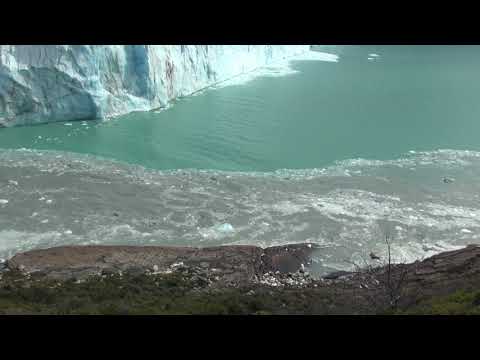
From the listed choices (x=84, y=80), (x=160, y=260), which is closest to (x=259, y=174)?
(x=160, y=260)

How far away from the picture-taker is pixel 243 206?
12.1 metres

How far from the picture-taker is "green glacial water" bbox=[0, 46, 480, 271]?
35.6 ft

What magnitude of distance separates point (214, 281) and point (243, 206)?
3598mm

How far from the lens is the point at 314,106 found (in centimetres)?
2094

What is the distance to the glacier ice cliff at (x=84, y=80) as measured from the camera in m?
17.2

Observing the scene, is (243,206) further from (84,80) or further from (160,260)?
(84,80)

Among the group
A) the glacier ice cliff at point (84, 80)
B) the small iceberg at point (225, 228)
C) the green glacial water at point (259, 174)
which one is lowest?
the small iceberg at point (225, 228)

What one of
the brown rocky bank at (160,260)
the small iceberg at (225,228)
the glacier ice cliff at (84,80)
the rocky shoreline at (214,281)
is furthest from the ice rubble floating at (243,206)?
the glacier ice cliff at (84,80)

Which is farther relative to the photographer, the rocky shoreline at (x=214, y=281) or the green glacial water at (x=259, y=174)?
the green glacial water at (x=259, y=174)

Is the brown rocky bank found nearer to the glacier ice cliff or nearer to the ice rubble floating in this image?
the ice rubble floating

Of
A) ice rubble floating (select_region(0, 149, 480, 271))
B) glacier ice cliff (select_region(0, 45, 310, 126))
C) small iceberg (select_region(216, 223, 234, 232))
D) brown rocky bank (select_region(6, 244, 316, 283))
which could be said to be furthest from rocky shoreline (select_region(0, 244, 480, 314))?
glacier ice cliff (select_region(0, 45, 310, 126))

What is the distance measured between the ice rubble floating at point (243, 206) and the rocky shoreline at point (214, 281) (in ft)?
2.24

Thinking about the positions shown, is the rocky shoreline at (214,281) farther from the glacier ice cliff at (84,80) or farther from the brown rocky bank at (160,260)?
the glacier ice cliff at (84,80)
